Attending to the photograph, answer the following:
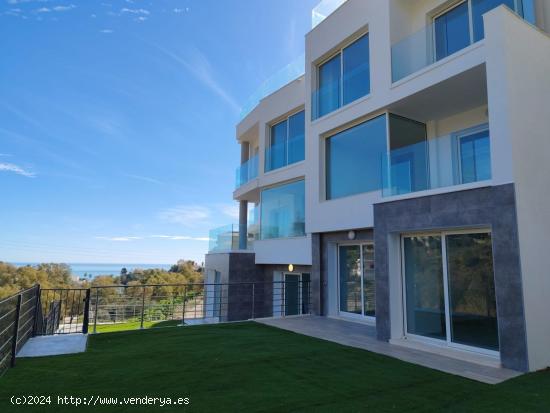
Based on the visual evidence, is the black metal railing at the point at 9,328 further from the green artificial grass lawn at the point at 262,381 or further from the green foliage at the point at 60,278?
the green foliage at the point at 60,278

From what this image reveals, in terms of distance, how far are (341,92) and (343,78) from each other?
1.32 ft

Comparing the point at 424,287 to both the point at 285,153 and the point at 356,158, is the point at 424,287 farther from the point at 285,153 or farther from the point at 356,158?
the point at 285,153

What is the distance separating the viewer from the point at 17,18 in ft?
42.8

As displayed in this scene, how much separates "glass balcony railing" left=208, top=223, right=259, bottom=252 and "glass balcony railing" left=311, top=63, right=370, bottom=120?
609 centimetres

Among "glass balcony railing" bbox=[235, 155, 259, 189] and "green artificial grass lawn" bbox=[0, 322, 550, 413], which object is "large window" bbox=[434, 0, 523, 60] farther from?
"glass balcony railing" bbox=[235, 155, 259, 189]

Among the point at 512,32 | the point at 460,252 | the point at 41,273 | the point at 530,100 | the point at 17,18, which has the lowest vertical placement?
the point at 41,273

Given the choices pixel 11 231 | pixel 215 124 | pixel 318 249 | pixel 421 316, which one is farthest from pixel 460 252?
pixel 11 231

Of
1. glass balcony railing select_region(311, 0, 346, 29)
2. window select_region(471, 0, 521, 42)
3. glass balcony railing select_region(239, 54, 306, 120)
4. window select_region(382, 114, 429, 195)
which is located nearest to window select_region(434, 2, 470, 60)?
window select_region(471, 0, 521, 42)

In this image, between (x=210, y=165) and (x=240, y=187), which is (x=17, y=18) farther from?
(x=210, y=165)

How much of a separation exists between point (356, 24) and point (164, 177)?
128 ft

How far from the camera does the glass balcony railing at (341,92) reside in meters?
9.41

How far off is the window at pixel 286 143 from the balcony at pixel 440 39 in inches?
180

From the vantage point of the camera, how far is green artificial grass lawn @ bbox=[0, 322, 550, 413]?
364 centimetres

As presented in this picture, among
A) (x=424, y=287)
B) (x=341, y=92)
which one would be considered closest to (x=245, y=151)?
(x=341, y=92)
